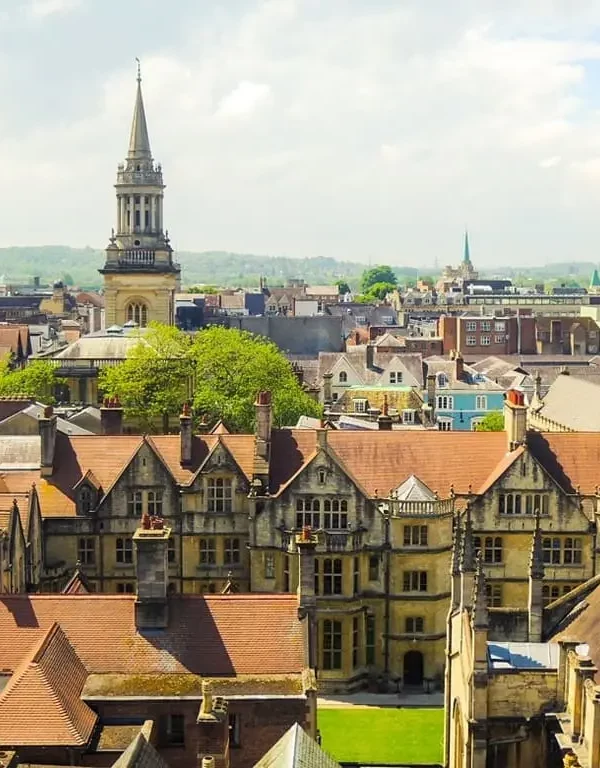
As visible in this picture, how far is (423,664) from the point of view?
58.3 meters

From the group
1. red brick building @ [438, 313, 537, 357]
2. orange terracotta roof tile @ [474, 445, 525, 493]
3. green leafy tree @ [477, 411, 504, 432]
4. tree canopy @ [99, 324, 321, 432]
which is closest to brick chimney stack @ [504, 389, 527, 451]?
orange terracotta roof tile @ [474, 445, 525, 493]

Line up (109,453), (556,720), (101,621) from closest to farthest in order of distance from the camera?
(556,720) → (101,621) → (109,453)

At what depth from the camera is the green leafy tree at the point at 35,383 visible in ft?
330

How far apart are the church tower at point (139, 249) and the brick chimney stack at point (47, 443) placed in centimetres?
6689

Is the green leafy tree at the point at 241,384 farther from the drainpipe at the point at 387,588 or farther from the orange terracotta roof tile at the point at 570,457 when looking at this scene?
the orange terracotta roof tile at the point at 570,457

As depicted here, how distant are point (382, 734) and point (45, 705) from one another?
21180mm

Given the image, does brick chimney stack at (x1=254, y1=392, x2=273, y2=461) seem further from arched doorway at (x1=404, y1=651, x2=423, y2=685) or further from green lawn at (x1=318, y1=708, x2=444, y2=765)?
green lawn at (x1=318, y1=708, x2=444, y2=765)

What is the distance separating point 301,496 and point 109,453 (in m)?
10.5

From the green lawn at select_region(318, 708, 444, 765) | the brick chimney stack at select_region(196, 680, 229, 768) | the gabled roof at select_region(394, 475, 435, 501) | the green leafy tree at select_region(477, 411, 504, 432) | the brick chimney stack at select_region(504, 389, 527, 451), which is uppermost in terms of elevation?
the brick chimney stack at select_region(504, 389, 527, 451)

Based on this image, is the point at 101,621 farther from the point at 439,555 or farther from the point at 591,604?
the point at 439,555

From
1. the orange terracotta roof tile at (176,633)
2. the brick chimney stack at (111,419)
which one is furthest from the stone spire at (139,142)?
the orange terracotta roof tile at (176,633)

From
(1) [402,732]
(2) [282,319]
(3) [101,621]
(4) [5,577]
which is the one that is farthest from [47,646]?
(2) [282,319]

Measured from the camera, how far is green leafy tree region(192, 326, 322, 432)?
8706cm

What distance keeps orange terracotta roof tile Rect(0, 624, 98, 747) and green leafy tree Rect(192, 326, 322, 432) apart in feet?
162
